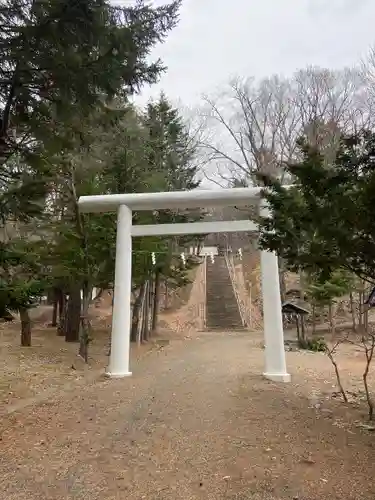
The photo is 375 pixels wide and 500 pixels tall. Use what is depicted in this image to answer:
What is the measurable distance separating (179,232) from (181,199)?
64cm

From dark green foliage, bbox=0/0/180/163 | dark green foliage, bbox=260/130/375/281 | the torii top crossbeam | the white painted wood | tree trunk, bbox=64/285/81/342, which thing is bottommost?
tree trunk, bbox=64/285/81/342

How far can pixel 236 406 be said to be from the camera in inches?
215

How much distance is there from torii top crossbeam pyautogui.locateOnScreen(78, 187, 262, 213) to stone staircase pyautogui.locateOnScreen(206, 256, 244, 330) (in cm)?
1225

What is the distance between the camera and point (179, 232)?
7.82 metres

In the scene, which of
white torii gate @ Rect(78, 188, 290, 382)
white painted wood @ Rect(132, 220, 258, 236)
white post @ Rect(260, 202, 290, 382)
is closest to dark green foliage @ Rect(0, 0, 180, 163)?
white torii gate @ Rect(78, 188, 290, 382)

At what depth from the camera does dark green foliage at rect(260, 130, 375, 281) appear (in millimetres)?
3578

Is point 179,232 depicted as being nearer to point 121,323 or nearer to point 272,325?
point 121,323

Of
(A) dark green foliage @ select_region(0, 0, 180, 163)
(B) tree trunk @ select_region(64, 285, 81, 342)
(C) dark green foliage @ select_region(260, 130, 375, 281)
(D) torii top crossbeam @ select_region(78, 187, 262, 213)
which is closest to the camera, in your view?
(C) dark green foliage @ select_region(260, 130, 375, 281)

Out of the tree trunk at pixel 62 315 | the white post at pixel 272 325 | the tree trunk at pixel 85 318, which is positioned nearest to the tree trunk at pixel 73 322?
the tree trunk at pixel 62 315

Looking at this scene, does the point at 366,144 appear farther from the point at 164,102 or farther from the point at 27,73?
the point at 164,102

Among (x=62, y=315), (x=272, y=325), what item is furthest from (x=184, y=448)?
(x=62, y=315)

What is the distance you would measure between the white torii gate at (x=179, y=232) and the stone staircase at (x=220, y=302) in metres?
11.8

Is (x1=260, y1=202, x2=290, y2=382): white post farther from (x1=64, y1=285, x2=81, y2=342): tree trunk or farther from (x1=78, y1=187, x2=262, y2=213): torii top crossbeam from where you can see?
(x1=64, y1=285, x2=81, y2=342): tree trunk

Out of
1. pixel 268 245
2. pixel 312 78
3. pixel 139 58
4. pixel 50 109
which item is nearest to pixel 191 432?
pixel 268 245
